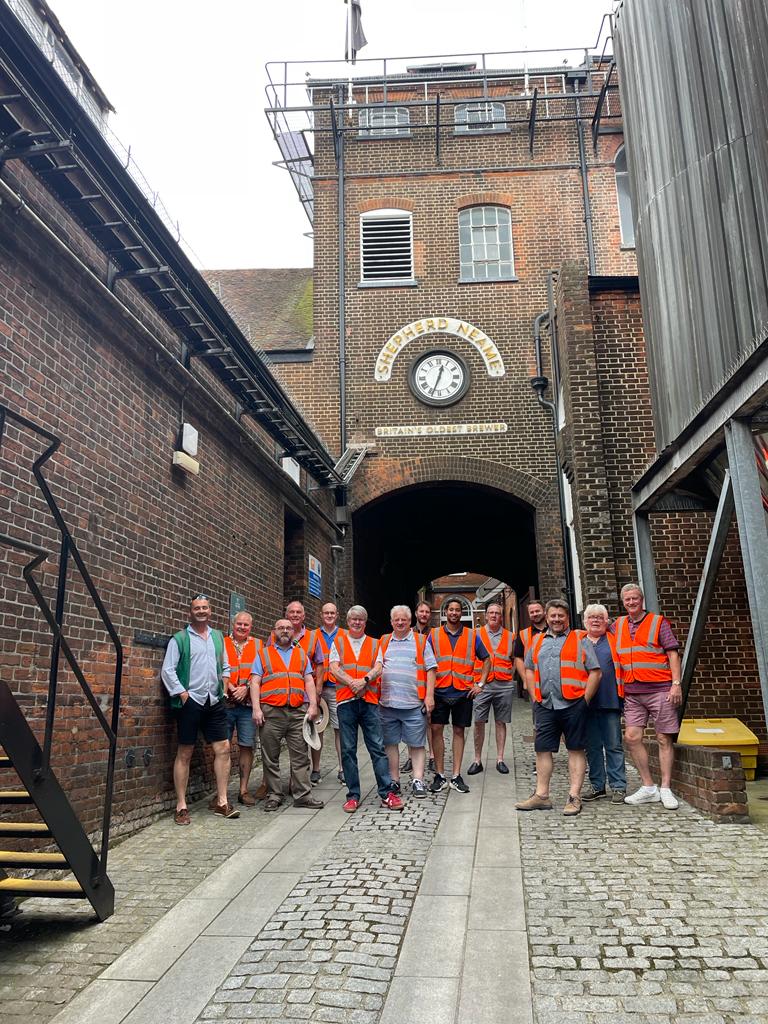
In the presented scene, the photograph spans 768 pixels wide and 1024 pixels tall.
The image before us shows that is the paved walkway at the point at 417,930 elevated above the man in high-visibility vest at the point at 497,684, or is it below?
below

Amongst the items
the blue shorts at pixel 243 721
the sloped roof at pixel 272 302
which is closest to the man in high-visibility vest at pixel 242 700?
the blue shorts at pixel 243 721

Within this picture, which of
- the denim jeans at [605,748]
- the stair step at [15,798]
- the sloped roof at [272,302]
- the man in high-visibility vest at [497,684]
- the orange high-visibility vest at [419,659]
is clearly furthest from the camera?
the sloped roof at [272,302]

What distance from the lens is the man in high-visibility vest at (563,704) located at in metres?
6.51

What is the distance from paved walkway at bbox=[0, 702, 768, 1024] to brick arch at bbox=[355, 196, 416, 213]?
13500mm

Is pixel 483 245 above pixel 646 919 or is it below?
above

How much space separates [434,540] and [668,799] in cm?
1829

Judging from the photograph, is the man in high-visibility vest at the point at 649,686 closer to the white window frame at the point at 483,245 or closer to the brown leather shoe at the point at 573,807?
the brown leather shoe at the point at 573,807

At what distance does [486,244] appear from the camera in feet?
53.8

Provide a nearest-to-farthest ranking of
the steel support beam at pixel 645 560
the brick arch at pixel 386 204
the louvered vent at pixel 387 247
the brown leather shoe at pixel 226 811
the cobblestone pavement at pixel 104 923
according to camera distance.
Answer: the cobblestone pavement at pixel 104 923, the brown leather shoe at pixel 226 811, the steel support beam at pixel 645 560, the louvered vent at pixel 387 247, the brick arch at pixel 386 204

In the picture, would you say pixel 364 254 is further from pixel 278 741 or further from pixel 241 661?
pixel 278 741

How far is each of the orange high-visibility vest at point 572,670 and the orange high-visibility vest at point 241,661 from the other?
7.89 ft

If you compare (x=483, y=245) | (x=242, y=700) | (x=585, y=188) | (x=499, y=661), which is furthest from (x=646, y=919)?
(x=585, y=188)

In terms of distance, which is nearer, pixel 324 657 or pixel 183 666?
pixel 183 666

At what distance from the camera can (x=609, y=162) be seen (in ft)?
54.0
